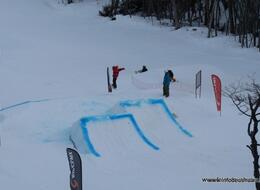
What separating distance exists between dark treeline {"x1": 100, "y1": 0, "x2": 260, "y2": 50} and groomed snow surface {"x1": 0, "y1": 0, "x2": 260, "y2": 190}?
1506 millimetres

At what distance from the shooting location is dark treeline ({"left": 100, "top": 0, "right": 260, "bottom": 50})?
103ft

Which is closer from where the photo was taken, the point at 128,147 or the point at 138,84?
the point at 128,147

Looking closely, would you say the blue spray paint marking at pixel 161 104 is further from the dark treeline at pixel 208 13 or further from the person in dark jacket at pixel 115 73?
the dark treeline at pixel 208 13

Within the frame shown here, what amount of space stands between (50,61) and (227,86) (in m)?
10.7

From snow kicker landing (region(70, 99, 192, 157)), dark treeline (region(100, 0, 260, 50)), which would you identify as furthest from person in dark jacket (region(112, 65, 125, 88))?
dark treeline (region(100, 0, 260, 50))

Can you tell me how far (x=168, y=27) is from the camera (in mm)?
37219

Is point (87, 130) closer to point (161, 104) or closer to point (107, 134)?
point (107, 134)

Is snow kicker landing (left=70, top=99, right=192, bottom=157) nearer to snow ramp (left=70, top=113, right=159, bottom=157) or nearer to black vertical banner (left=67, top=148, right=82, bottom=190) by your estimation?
snow ramp (left=70, top=113, right=159, bottom=157)

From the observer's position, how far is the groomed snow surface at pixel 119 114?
12.2 metres

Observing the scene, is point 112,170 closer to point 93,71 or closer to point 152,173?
point 152,173

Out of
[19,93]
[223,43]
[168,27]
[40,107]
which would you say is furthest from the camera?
[168,27]

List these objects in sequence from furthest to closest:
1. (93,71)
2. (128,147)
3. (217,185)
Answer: (93,71) < (128,147) < (217,185)

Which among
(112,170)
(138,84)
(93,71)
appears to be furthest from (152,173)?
(93,71)

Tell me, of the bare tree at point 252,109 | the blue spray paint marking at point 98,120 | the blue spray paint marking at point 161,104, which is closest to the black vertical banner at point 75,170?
the bare tree at point 252,109
